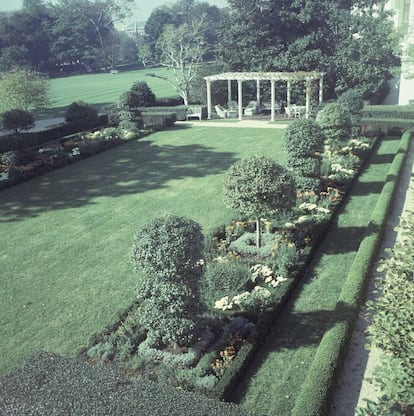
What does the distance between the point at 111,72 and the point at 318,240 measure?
93872mm

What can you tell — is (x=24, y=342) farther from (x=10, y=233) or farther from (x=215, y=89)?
(x=215, y=89)

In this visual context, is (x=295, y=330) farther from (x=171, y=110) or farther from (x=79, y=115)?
(x=171, y=110)

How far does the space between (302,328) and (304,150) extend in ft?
26.6

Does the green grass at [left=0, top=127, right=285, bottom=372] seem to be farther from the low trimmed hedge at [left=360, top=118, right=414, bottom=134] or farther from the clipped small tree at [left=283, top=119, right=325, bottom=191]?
the low trimmed hedge at [left=360, top=118, right=414, bottom=134]

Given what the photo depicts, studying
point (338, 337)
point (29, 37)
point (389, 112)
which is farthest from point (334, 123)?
point (29, 37)

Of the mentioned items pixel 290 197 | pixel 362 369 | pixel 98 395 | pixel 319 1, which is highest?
pixel 319 1

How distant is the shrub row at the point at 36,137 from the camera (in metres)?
26.5

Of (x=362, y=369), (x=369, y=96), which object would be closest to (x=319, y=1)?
(x=369, y=96)

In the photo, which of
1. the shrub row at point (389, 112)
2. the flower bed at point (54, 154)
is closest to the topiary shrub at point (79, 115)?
the flower bed at point (54, 154)

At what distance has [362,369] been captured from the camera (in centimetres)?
868

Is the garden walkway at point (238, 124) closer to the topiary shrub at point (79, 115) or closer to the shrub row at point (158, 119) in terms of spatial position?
the shrub row at point (158, 119)

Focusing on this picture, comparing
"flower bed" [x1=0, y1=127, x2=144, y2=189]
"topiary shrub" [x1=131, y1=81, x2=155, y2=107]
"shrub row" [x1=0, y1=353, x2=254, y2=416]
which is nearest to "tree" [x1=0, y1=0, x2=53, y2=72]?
"topiary shrub" [x1=131, y1=81, x2=155, y2=107]

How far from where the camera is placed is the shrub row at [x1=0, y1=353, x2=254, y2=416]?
6.62 meters

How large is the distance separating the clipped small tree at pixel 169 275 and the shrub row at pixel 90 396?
1608mm
